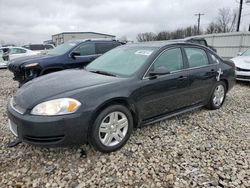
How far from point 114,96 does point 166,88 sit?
106 cm

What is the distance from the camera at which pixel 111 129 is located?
292 cm

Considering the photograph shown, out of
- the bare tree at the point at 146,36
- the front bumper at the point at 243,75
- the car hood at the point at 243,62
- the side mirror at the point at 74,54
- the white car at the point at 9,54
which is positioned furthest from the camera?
the bare tree at the point at 146,36

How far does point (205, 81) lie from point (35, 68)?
4.20 meters

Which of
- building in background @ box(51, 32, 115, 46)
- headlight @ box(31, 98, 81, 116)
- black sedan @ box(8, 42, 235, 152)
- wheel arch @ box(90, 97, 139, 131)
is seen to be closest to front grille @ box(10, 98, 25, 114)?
black sedan @ box(8, 42, 235, 152)

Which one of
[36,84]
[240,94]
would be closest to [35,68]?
[36,84]

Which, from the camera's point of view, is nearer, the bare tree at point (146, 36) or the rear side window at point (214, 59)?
the rear side window at point (214, 59)

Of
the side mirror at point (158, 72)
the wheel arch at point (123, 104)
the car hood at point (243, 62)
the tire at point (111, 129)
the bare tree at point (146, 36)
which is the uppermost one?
the bare tree at point (146, 36)

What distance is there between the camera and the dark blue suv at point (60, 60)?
5.67m

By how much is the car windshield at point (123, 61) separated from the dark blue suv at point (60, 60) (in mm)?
2368

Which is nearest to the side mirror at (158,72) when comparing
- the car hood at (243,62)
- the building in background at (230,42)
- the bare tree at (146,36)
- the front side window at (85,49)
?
the front side window at (85,49)

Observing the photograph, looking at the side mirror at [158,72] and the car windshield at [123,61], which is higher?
the car windshield at [123,61]

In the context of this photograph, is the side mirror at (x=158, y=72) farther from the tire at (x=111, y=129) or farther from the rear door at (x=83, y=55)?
the rear door at (x=83, y=55)

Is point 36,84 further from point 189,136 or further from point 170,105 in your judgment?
point 189,136

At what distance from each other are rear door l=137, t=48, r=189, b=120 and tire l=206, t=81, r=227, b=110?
94 centimetres
